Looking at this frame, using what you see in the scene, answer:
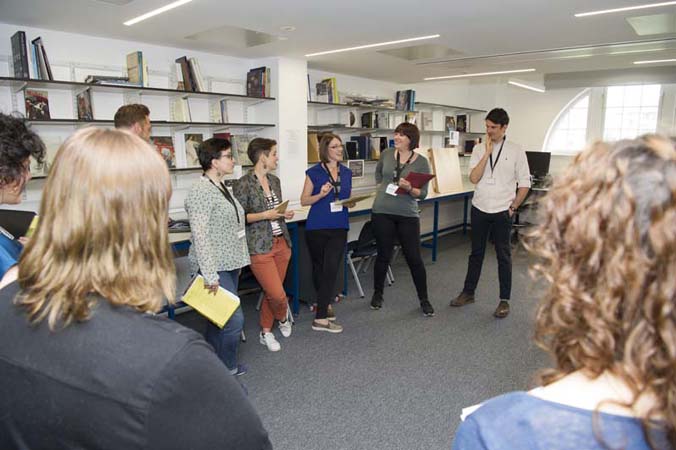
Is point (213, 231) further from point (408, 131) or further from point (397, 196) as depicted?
point (408, 131)

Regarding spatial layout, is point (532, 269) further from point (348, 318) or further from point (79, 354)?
point (348, 318)

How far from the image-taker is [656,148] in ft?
1.89

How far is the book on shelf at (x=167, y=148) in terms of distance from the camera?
4.08 metres

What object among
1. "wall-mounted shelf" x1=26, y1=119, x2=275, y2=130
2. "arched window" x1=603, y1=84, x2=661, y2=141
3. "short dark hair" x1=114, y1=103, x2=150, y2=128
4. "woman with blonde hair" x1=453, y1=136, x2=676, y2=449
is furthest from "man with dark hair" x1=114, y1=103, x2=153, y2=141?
"arched window" x1=603, y1=84, x2=661, y2=141

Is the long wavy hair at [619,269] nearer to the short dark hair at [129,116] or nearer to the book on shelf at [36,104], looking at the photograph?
the short dark hair at [129,116]

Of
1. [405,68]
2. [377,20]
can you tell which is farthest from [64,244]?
[405,68]

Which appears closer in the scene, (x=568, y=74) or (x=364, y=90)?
(x=364, y=90)

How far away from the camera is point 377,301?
4.02 meters

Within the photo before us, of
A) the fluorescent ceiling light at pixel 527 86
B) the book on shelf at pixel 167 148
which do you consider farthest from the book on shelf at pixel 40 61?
the fluorescent ceiling light at pixel 527 86

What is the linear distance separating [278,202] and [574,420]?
2781 mm

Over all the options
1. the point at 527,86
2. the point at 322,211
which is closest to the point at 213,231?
the point at 322,211

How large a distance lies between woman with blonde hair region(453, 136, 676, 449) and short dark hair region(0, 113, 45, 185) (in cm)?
144

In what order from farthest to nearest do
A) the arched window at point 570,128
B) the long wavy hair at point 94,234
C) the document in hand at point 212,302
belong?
the arched window at point 570,128, the document in hand at point 212,302, the long wavy hair at point 94,234

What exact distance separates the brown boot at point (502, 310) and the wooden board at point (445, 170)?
2.50 m
